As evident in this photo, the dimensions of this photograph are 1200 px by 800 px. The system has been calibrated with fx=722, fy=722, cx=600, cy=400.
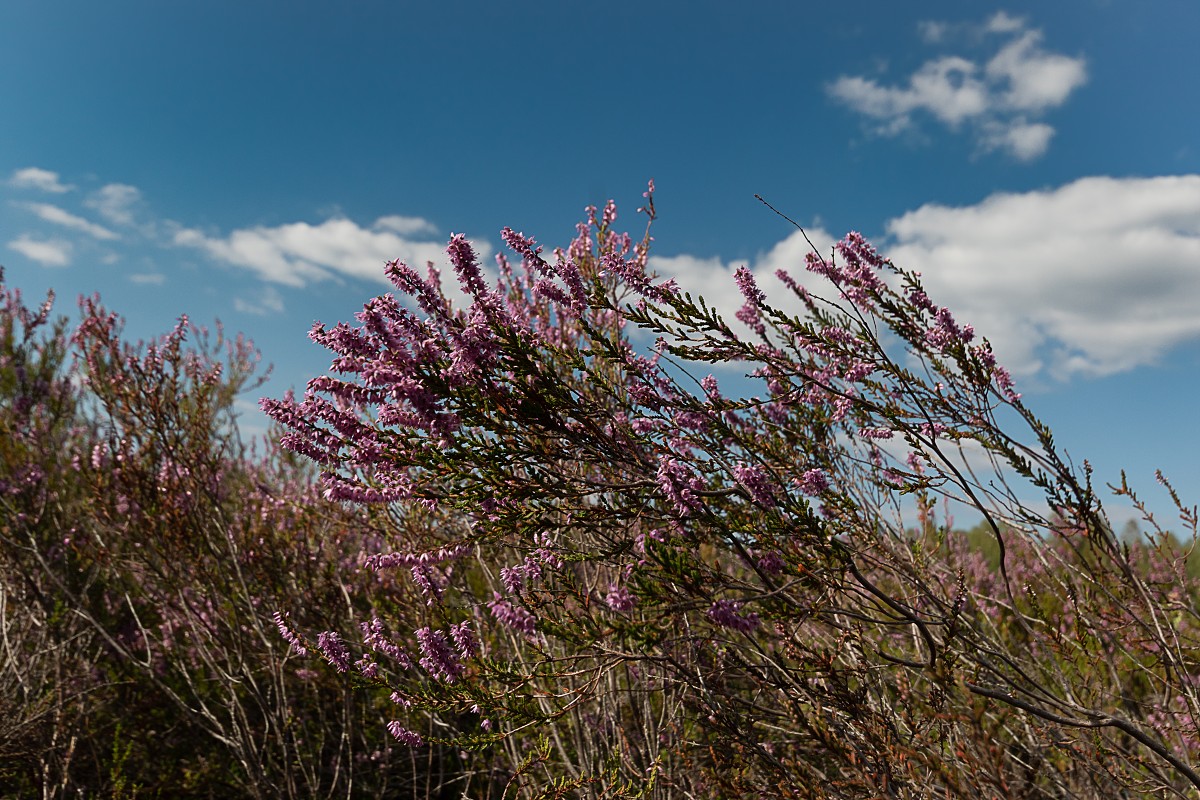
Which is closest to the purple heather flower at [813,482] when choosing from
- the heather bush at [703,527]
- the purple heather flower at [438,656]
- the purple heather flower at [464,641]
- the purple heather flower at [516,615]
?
the heather bush at [703,527]

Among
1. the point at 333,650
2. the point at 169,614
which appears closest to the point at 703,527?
the point at 333,650

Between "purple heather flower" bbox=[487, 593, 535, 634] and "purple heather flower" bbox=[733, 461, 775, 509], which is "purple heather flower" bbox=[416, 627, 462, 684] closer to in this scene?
"purple heather flower" bbox=[487, 593, 535, 634]

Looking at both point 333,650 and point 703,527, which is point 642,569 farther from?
point 333,650

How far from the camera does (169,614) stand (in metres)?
5.88

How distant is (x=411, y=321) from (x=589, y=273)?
1651 mm

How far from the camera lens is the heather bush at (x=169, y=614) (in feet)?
15.1

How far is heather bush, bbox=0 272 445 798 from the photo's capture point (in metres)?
4.62

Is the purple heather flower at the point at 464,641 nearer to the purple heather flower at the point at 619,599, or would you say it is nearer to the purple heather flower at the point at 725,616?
the purple heather flower at the point at 619,599

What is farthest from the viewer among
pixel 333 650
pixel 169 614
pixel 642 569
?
pixel 169 614

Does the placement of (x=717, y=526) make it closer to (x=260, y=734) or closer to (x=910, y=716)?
(x=910, y=716)

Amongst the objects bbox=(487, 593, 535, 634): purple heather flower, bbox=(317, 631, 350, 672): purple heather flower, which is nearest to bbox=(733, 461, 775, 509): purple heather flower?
bbox=(487, 593, 535, 634): purple heather flower

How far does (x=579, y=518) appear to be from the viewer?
2498mm

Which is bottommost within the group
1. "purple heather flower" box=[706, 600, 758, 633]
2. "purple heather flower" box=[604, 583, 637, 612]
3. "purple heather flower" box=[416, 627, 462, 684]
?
"purple heather flower" box=[416, 627, 462, 684]

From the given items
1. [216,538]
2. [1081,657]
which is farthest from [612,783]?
[216,538]
